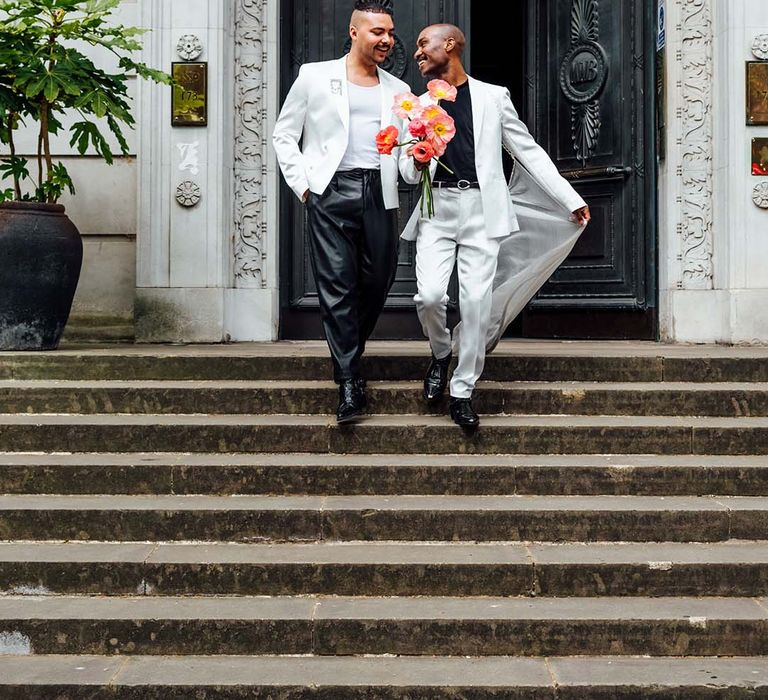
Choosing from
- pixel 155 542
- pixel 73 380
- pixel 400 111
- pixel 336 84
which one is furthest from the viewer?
pixel 73 380

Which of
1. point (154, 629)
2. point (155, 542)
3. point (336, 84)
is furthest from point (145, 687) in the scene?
point (336, 84)

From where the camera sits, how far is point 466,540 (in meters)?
4.70

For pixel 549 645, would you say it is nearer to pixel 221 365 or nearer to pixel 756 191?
pixel 221 365

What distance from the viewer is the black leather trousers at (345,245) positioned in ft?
17.8

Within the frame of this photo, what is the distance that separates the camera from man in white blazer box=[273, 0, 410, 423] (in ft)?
17.7

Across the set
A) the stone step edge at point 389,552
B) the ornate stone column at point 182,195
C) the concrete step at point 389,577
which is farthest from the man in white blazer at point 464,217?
the ornate stone column at point 182,195

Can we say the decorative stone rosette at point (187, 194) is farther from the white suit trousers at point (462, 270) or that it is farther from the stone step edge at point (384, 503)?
the stone step edge at point (384, 503)

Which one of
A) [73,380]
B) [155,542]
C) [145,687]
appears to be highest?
[73,380]

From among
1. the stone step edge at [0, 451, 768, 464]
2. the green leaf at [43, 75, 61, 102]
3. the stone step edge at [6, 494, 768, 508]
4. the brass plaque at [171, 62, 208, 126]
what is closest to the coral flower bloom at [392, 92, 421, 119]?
the stone step edge at [0, 451, 768, 464]

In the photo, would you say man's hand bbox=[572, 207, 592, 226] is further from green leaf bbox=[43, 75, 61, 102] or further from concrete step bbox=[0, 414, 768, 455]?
green leaf bbox=[43, 75, 61, 102]

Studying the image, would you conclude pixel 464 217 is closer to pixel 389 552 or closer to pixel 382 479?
pixel 382 479

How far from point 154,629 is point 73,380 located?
263 centimetres

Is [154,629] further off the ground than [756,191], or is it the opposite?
[756,191]

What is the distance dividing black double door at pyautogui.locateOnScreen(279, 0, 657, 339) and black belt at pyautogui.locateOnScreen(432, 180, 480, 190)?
120 inches
